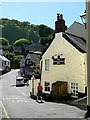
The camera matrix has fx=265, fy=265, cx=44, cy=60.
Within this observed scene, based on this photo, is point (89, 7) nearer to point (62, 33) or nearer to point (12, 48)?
point (62, 33)

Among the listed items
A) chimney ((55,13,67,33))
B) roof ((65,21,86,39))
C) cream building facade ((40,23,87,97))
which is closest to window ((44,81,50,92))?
cream building facade ((40,23,87,97))

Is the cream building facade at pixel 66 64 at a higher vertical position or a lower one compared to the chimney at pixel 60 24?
lower

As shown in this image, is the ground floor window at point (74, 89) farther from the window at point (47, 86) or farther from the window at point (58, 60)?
the window at point (47, 86)

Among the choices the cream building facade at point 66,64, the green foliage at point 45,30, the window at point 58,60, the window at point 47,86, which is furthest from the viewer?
the green foliage at point 45,30

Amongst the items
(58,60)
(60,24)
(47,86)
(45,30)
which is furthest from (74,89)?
(45,30)

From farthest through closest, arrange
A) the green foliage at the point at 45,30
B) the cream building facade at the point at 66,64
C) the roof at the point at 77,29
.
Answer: the green foliage at the point at 45,30, the roof at the point at 77,29, the cream building facade at the point at 66,64

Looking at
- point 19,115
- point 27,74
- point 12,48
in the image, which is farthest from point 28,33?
Result: point 19,115

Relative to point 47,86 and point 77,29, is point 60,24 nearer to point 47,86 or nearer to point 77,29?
point 47,86

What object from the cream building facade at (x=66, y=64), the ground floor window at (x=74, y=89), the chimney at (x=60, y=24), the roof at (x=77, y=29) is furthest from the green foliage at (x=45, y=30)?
the ground floor window at (x=74, y=89)

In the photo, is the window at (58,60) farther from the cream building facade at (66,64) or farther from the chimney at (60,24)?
the chimney at (60,24)

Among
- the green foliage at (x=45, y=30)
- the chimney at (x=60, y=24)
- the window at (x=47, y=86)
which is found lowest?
the window at (x=47, y=86)

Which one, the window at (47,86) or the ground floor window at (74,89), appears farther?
the window at (47,86)

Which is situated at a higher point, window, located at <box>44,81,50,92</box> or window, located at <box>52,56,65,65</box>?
window, located at <box>52,56,65,65</box>

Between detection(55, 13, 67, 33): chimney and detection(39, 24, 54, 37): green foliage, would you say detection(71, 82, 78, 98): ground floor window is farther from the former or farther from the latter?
detection(39, 24, 54, 37): green foliage
